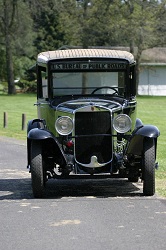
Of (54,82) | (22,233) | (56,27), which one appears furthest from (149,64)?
(22,233)

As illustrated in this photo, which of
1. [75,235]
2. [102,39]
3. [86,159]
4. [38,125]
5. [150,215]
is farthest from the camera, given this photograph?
[102,39]

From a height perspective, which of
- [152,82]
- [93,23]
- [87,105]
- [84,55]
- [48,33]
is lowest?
[152,82]

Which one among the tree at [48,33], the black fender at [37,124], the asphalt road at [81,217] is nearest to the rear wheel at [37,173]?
the asphalt road at [81,217]

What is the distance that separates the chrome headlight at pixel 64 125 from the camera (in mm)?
10289

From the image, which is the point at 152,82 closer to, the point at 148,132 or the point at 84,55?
the point at 84,55

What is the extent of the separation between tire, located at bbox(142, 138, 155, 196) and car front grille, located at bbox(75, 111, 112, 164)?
632 mm

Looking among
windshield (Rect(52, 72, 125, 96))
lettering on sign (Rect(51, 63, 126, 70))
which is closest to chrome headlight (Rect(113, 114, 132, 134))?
windshield (Rect(52, 72, 125, 96))

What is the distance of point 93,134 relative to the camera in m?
10.4

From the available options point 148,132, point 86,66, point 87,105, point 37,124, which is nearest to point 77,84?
point 86,66

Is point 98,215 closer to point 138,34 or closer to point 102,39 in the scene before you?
point 138,34

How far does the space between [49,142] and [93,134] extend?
736 millimetres

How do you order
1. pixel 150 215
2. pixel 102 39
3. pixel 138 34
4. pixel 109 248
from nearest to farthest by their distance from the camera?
pixel 109 248
pixel 150 215
pixel 138 34
pixel 102 39

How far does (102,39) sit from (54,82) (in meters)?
52.2

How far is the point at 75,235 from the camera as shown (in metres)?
7.52
